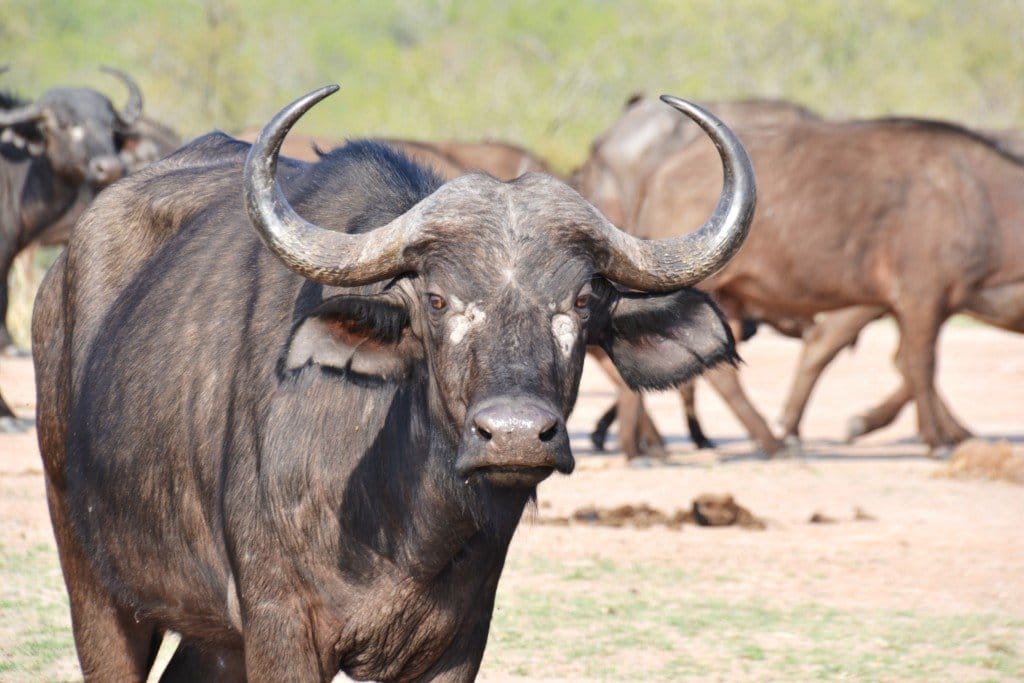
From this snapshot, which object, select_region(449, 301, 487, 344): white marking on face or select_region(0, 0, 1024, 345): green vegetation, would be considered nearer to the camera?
select_region(449, 301, 487, 344): white marking on face

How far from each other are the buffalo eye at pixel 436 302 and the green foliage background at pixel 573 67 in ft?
74.1

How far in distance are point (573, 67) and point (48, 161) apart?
28.8 metres

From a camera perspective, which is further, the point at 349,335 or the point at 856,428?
the point at 856,428

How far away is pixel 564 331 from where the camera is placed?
4.13m

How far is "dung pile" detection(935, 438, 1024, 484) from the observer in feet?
38.9

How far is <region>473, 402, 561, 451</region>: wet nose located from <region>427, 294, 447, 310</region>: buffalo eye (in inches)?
17.5

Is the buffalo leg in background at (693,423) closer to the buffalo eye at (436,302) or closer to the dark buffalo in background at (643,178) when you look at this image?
the dark buffalo in background at (643,178)

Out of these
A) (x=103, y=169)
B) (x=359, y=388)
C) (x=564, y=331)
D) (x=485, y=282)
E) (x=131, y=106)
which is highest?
(x=485, y=282)

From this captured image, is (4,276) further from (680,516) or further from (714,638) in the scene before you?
(714,638)

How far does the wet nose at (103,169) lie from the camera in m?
14.7

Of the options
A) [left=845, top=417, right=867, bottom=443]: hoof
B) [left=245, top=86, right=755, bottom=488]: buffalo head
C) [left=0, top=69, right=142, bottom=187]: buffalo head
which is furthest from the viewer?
[left=0, top=69, right=142, bottom=187]: buffalo head

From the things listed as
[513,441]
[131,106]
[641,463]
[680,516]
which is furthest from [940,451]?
[513,441]

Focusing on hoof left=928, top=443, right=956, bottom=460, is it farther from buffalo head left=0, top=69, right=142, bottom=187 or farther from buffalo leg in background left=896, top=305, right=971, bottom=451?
buffalo head left=0, top=69, right=142, bottom=187

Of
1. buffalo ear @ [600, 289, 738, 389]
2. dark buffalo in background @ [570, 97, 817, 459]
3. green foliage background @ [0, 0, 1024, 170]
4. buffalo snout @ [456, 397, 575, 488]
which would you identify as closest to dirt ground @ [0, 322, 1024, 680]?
dark buffalo in background @ [570, 97, 817, 459]
